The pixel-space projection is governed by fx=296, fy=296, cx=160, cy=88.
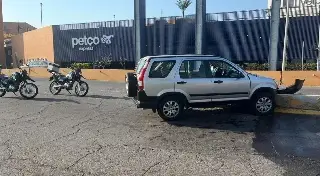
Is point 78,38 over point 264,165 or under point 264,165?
over

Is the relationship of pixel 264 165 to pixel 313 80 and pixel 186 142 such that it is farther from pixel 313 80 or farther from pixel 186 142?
pixel 313 80

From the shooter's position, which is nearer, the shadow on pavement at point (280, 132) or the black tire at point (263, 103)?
the shadow on pavement at point (280, 132)

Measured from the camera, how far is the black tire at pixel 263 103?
775 cm

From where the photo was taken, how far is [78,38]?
31.0 meters

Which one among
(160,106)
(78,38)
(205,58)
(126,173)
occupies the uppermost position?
(78,38)

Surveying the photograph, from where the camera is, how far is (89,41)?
3027 centimetres

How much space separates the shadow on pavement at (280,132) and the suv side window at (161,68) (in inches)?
48.9

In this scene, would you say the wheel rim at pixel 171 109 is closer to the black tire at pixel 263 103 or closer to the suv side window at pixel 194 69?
the suv side window at pixel 194 69

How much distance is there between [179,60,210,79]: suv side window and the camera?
7414 mm

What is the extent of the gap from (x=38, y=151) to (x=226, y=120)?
443cm

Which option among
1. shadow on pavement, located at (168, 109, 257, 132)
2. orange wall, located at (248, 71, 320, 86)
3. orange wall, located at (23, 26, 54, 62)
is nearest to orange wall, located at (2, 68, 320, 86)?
orange wall, located at (248, 71, 320, 86)

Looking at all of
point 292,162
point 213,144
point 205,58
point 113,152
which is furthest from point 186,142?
point 205,58

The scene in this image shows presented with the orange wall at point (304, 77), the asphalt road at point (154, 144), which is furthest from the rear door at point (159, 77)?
the orange wall at point (304, 77)

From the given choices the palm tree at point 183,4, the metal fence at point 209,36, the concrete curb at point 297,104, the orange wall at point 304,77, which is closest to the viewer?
the concrete curb at point 297,104
